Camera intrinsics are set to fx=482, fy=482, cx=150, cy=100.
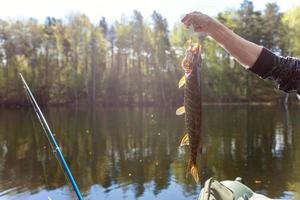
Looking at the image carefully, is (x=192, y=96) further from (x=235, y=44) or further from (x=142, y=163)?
(x=142, y=163)

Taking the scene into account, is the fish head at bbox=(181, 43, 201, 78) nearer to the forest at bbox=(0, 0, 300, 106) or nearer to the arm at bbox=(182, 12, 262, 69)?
the arm at bbox=(182, 12, 262, 69)

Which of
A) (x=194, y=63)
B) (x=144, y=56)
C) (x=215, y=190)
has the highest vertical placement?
(x=144, y=56)

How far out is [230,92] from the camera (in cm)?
5950

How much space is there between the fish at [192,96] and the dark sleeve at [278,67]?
39cm

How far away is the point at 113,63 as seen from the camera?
6328 cm

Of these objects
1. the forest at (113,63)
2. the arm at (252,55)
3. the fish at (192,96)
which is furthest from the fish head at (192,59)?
the forest at (113,63)

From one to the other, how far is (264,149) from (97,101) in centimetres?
4425

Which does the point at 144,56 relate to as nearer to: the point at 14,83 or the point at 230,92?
the point at 230,92

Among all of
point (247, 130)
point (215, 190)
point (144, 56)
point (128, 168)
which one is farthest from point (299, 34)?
point (215, 190)

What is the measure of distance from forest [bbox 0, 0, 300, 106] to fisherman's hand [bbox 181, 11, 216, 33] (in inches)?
2152

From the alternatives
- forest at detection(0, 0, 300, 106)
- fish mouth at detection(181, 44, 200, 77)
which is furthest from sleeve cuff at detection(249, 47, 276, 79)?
forest at detection(0, 0, 300, 106)

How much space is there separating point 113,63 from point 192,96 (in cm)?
6097

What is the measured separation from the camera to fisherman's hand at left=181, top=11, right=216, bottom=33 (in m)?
2.19

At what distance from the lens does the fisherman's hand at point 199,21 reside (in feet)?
7.18
